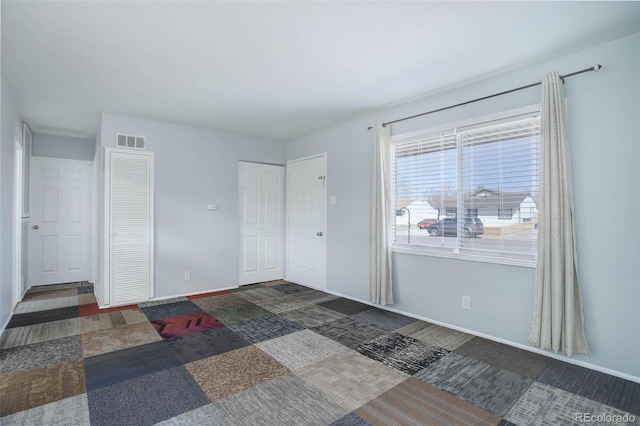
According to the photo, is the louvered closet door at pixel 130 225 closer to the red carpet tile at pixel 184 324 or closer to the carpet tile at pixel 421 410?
the red carpet tile at pixel 184 324

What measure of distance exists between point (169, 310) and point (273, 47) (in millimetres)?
3357

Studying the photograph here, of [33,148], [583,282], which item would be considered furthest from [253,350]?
[33,148]

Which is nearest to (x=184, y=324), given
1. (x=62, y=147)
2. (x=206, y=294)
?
(x=206, y=294)

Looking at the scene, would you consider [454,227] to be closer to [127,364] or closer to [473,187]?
[473,187]

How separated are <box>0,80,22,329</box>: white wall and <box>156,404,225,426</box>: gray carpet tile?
2578mm

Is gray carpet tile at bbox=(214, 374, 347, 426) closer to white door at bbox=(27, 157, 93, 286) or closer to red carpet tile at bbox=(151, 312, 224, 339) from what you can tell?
red carpet tile at bbox=(151, 312, 224, 339)

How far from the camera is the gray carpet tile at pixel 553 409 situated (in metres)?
1.96

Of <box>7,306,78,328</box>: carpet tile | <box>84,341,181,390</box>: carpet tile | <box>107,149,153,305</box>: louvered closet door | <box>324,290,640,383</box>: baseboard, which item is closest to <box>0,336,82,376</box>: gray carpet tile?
<box>84,341,181,390</box>: carpet tile

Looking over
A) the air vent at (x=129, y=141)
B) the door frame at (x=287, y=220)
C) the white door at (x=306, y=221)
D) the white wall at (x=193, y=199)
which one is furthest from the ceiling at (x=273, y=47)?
the white door at (x=306, y=221)

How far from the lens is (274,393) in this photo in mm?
2225

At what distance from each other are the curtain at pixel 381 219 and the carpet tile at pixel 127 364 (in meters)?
2.31

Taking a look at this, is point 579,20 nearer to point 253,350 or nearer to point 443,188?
point 443,188

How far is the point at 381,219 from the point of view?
3.96 meters

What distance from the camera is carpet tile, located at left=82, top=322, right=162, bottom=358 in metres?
2.92
